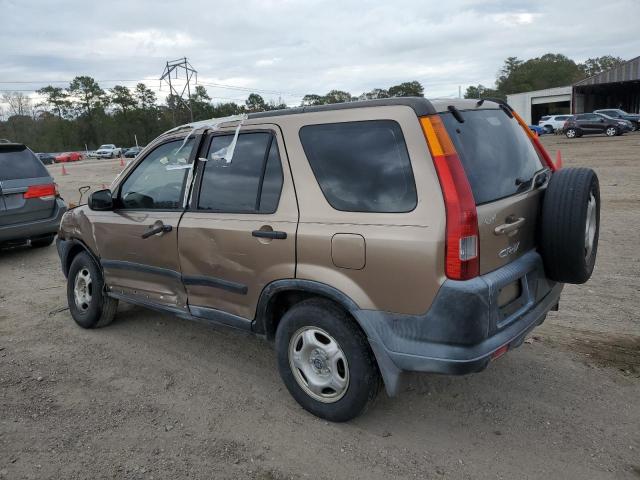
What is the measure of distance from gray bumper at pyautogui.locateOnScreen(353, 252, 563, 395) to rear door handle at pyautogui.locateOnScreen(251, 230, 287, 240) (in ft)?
2.14

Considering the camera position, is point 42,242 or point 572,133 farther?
point 572,133

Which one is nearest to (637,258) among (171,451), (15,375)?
(171,451)

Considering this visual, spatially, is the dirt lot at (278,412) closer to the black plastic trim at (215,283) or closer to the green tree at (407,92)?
the black plastic trim at (215,283)

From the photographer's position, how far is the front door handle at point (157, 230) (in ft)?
12.5

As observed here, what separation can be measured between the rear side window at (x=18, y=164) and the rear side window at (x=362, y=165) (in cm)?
632

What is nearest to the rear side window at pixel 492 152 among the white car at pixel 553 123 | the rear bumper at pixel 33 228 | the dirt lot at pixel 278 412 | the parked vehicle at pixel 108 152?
the dirt lot at pixel 278 412

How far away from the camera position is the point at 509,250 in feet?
9.46

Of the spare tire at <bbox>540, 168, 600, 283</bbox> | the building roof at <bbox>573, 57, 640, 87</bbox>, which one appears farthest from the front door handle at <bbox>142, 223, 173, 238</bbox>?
the building roof at <bbox>573, 57, 640, 87</bbox>

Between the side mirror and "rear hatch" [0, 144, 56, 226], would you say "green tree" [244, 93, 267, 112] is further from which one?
"rear hatch" [0, 144, 56, 226]

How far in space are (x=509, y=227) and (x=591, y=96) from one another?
190 ft

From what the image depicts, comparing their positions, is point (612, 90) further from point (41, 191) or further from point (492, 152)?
point (492, 152)

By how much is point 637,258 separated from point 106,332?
19.6 ft

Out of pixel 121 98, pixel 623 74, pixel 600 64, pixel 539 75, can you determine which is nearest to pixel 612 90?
pixel 623 74

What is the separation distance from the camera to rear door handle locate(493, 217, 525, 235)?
9.02 feet
